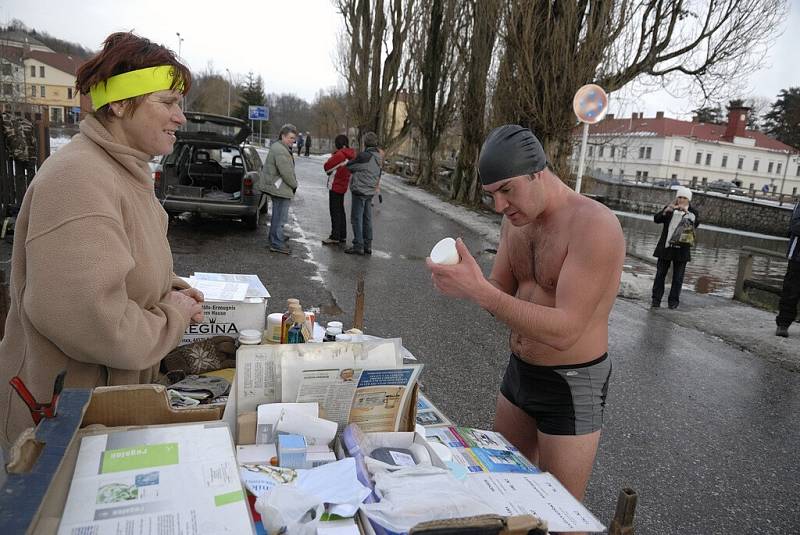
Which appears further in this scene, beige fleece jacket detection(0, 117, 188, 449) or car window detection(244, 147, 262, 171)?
car window detection(244, 147, 262, 171)

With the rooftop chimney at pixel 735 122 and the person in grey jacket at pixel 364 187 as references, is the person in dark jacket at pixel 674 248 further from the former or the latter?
the rooftop chimney at pixel 735 122

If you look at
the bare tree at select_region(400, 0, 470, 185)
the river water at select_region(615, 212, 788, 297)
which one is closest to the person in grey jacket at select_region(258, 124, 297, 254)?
the river water at select_region(615, 212, 788, 297)

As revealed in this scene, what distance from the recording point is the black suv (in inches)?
380

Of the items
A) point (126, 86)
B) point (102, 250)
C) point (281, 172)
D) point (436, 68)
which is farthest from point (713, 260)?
point (102, 250)

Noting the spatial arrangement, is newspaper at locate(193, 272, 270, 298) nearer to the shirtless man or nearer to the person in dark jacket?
the shirtless man

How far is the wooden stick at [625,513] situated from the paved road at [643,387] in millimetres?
1918

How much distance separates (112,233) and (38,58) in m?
85.5

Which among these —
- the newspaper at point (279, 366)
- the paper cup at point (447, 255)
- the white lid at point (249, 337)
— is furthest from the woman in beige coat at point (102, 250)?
the paper cup at point (447, 255)

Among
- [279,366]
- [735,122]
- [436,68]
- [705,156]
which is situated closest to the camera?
[279,366]

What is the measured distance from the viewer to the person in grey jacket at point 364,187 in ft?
29.9

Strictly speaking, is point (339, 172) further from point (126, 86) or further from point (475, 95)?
point (475, 95)

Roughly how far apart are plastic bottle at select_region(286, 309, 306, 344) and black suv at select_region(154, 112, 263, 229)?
23.9 feet

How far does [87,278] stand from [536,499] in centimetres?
139

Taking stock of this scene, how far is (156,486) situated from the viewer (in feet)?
3.43
